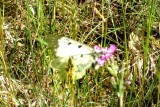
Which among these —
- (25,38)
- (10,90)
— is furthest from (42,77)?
(25,38)

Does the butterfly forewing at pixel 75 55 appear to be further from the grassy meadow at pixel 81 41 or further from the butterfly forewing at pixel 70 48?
the grassy meadow at pixel 81 41

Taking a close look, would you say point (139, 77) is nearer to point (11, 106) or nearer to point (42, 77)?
point (42, 77)

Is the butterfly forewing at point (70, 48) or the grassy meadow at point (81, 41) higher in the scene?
the butterfly forewing at point (70, 48)

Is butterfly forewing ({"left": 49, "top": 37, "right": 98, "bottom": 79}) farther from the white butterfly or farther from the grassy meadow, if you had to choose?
the grassy meadow

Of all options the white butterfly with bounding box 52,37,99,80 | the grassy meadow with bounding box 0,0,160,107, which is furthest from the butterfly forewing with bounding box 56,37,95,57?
the grassy meadow with bounding box 0,0,160,107

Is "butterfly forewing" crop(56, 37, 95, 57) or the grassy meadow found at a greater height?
"butterfly forewing" crop(56, 37, 95, 57)

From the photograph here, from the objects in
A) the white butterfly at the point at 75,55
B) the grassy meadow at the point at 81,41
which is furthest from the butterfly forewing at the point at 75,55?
the grassy meadow at the point at 81,41
